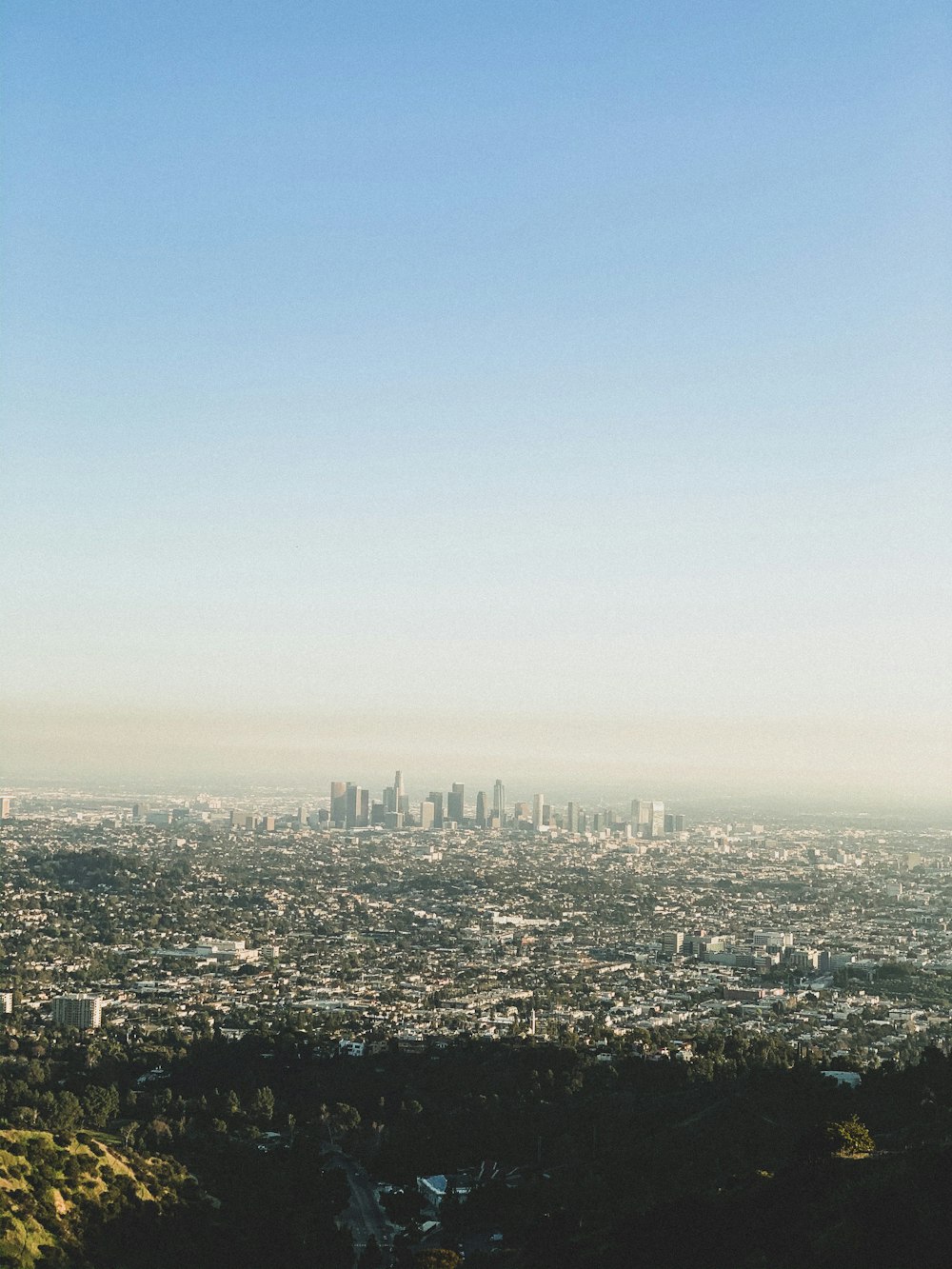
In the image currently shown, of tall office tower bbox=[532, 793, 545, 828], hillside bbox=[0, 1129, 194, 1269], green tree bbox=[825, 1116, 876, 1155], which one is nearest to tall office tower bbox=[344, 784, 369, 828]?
tall office tower bbox=[532, 793, 545, 828]

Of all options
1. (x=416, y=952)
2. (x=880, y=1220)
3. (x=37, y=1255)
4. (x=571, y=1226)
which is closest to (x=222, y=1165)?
(x=37, y=1255)

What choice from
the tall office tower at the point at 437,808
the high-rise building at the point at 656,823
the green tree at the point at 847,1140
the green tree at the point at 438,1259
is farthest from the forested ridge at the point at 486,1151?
the tall office tower at the point at 437,808

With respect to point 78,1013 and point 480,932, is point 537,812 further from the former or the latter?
point 78,1013

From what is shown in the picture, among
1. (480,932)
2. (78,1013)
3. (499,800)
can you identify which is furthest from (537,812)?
Answer: (78,1013)

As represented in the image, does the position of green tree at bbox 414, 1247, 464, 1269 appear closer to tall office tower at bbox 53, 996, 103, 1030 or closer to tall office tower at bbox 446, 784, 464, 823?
tall office tower at bbox 53, 996, 103, 1030

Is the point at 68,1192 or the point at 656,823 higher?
the point at 68,1192

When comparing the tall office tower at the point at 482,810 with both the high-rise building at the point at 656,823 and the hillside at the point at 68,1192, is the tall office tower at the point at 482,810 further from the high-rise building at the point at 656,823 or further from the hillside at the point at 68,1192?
the hillside at the point at 68,1192
